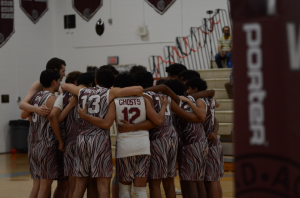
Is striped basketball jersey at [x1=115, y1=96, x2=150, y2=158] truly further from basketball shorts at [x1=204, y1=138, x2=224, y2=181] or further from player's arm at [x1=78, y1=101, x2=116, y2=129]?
basketball shorts at [x1=204, y1=138, x2=224, y2=181]

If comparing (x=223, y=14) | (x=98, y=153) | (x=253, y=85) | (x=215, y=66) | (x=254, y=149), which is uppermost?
(x=223, y=14)

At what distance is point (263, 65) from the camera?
133 centimetres

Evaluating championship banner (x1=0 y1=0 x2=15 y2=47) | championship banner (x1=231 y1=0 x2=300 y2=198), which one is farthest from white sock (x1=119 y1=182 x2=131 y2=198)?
championship banner (x1=0 y1=0 x2=15 y2=47)

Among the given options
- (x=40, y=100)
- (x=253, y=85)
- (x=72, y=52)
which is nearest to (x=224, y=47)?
(x=72, y=52)

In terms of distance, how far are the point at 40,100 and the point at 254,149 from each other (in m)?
2.96

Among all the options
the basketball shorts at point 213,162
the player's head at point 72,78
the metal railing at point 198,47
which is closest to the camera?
the basketball shorts at point 213,162

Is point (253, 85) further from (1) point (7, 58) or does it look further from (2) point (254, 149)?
(1) point (7, 58)

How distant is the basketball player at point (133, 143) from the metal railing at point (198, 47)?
26.2 ft

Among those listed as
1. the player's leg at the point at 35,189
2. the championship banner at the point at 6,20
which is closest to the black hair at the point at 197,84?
the player's leg at the point at 35,189

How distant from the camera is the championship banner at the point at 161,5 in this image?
486 inches

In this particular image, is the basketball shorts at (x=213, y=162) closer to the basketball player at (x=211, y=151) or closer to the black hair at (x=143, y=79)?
the basketball player at (x=211, y=151)

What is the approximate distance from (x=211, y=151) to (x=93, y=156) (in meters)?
1.24

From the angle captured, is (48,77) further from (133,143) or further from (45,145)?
(133,143)

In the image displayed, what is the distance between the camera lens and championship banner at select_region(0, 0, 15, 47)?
478 inches
